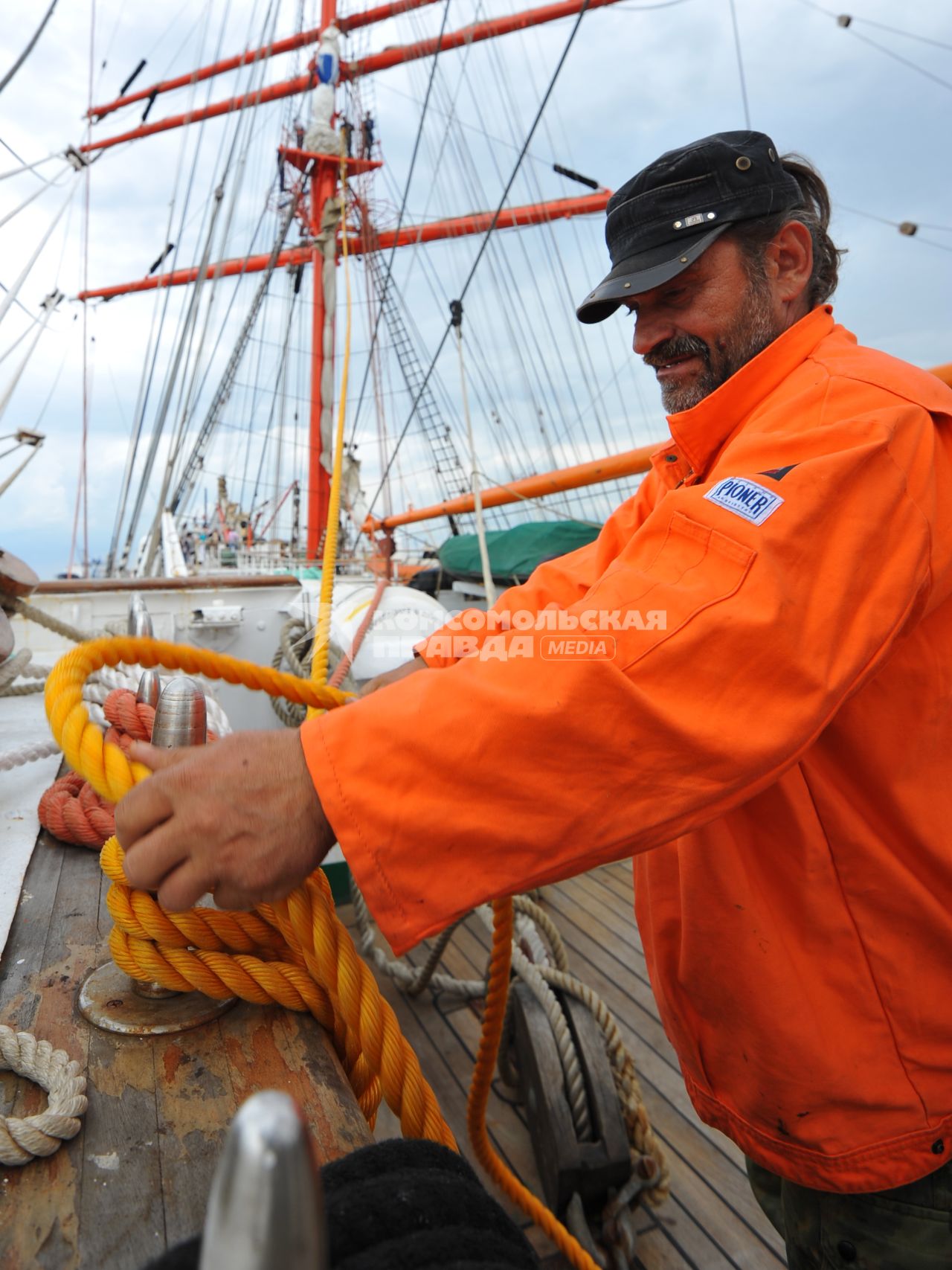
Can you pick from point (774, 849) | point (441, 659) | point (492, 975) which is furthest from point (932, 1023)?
point (441, 659)

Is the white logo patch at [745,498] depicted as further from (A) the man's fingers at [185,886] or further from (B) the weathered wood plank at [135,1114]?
(B) the weathered wood plank at [135,1114]

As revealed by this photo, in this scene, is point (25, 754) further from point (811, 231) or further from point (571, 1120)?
point (811, 231)

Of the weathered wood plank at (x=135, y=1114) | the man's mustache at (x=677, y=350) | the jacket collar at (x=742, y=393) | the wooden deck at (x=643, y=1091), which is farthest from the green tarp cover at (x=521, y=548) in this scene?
the weathered wood plank at (x=135, y=1114)

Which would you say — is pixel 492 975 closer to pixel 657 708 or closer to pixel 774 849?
pixel 774 849

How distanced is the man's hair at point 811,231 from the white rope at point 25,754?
1.67m

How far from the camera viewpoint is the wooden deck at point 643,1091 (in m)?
1.62

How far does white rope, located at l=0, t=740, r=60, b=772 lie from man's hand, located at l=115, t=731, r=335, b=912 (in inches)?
49.3

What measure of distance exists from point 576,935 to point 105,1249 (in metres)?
2.39

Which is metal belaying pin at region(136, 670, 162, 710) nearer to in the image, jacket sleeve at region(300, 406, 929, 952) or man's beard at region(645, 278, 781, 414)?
jacket sleeve at region(300, 406, 929, 952)

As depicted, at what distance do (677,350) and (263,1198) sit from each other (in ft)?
3.77

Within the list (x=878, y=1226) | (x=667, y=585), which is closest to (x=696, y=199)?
(x=667, y=585)

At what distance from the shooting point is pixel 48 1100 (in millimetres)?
762

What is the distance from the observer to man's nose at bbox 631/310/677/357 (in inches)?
44.9

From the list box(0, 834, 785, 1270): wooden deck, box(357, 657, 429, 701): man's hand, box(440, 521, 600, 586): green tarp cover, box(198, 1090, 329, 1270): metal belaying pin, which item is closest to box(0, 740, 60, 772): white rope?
box(0, 834, 785, 1270): wooden deck
